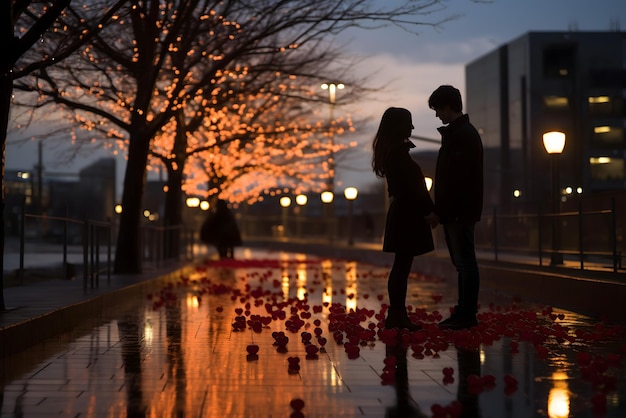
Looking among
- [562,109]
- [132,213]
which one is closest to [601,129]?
[562,109]

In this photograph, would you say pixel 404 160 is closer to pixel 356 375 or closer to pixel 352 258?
pixel 356 375

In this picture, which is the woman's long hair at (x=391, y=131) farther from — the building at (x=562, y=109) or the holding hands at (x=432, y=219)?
the building at (x=562, y=109)

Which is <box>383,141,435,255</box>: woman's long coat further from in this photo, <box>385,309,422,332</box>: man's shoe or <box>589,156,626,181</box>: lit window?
<box>589,156,626,181</box>: lit window

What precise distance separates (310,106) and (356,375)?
30390 millimetres

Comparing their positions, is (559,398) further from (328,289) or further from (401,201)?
(328,289)

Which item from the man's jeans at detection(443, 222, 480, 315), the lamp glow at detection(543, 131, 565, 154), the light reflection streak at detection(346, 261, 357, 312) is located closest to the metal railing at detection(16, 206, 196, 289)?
the light reflection streak at detection(346, 261, 357, 312)

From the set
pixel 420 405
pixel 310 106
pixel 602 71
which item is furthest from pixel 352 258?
pixel 602 71

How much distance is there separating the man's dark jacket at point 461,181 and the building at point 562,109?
6751cm

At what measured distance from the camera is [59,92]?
2169cm

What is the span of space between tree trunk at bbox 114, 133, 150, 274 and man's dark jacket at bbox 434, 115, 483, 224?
1300cm

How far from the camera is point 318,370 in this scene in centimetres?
765

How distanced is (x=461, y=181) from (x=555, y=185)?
28.4ft

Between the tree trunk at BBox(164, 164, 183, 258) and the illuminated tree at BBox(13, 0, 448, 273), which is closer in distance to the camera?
the illuminated tree at BBox(13, 0, 448, 273)

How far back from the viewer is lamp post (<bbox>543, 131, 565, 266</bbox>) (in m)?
17.3
